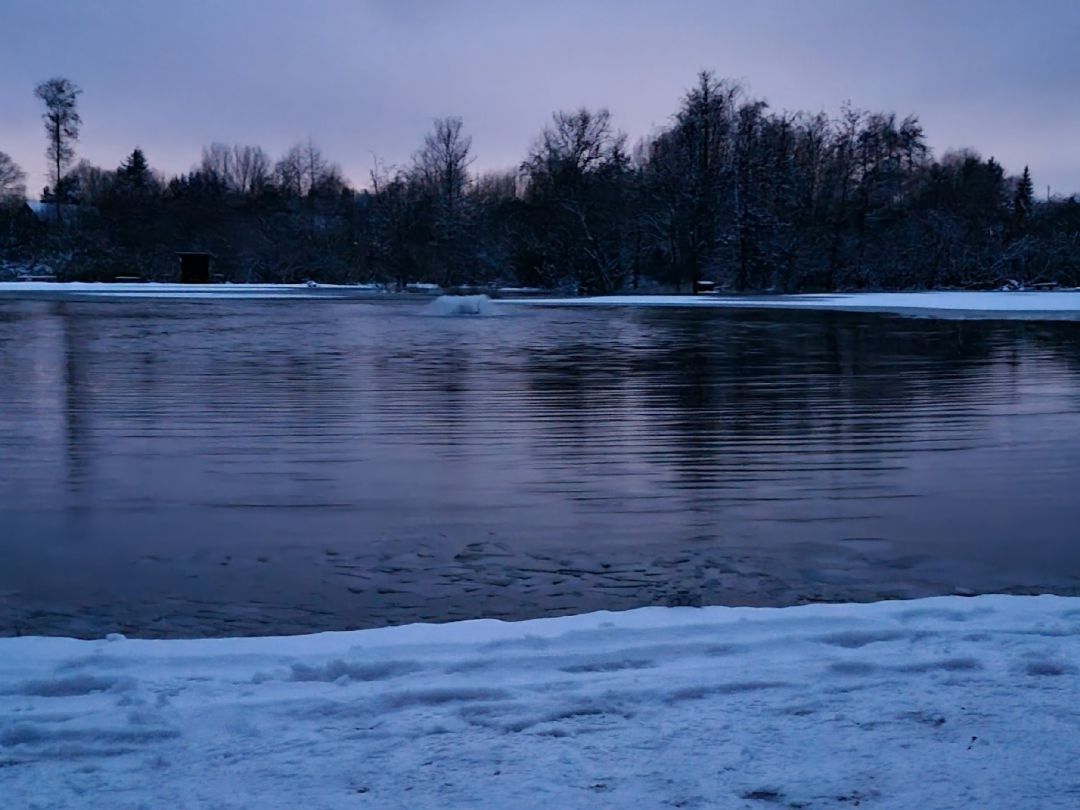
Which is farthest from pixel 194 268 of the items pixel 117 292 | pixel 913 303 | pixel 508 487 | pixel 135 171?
pixel 508 487

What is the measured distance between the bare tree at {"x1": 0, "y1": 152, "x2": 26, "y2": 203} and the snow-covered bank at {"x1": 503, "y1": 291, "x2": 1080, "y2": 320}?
6099 cm

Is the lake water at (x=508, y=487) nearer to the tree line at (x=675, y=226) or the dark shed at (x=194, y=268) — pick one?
the tree line at (x=675, y=226)

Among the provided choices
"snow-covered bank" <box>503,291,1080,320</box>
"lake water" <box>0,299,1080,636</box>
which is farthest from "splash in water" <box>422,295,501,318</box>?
"lake water" <box>0,299,1080,636</box>

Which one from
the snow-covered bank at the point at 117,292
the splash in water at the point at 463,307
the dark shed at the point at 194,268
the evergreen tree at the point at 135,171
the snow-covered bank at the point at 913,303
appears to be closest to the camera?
the snow-covered bank at the point at 913,303

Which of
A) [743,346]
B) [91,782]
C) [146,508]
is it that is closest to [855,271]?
[743,346]

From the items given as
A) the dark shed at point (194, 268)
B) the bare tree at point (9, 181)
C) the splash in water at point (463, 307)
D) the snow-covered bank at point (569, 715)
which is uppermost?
the bare tree at point (9, 181)

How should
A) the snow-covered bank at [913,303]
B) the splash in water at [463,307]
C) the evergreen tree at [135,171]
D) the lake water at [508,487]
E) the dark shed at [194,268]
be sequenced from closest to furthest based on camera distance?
the lake water at [508,487] < the snow-covered bank at [913,303] < the splash in water at [463,307] < the dark shed at [194,268] < the evergreen tree at [135,171]

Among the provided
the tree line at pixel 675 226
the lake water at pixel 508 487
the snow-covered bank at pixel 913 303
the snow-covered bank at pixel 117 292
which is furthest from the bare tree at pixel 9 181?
the lake water at pixel 508 487

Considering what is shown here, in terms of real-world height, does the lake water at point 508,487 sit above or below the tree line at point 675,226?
below

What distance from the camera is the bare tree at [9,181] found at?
9164 cm

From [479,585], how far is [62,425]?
7723mm

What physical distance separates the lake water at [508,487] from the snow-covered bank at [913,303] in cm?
1841

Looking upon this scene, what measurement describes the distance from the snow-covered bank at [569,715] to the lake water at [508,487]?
86 centimetres

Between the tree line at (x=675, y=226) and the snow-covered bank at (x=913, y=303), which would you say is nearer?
the snow-covered bank at (x=913, y=303)
